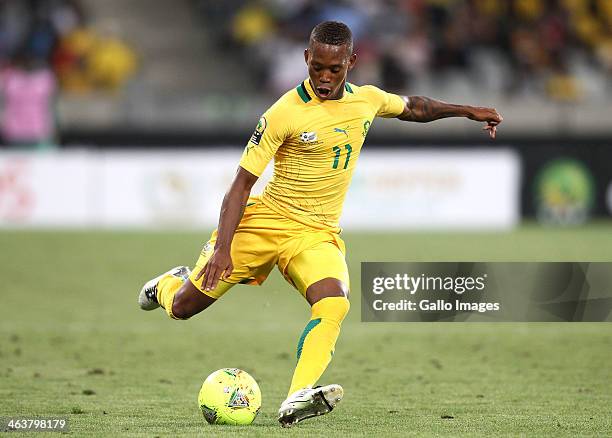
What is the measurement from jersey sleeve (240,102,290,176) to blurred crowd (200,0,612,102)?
15666mm

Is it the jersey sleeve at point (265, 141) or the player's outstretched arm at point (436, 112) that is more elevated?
the player's outstretched arm at point (436, 112)

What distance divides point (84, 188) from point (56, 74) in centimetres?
285

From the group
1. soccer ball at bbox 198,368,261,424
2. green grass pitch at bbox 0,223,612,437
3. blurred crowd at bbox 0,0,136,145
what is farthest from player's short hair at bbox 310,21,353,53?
blurred crowd at bbox 0,0,136,145

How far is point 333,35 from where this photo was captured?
6160 millimetres

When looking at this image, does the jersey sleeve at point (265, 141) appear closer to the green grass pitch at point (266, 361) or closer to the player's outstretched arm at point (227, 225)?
the player's outstretched arm at point (227, 225)

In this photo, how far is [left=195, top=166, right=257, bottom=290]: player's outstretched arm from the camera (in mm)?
6238

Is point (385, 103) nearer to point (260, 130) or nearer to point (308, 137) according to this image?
point (308, 137)

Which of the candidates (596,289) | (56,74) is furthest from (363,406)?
(56,74)

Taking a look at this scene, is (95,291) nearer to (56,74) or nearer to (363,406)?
(363,406)

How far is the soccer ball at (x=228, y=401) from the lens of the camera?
6.25 meters

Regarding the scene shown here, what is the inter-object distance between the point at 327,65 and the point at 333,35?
152mm

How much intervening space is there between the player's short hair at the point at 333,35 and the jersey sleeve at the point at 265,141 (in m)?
0.43
